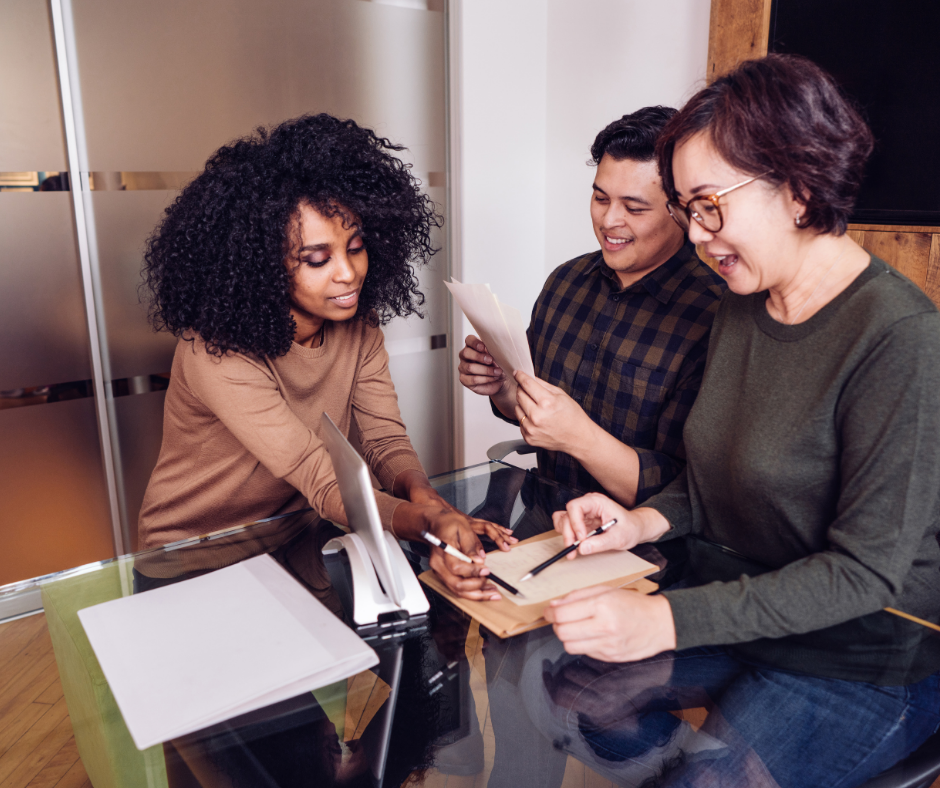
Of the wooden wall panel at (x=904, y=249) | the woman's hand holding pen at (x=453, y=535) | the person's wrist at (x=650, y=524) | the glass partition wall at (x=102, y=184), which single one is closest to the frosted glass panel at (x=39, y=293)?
the glass partition wall at (x=102, y=184)

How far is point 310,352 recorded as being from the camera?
1.68 metres

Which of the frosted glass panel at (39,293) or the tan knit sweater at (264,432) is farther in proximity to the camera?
the frosted glass panel at (39,293)

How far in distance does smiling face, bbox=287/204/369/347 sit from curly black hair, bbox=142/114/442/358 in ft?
0.06

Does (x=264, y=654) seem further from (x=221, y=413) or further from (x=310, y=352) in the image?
(x=310, y=352)

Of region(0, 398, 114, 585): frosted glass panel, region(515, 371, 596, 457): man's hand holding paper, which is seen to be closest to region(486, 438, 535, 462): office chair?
region(515, 371, 596, 457): man's hand holding paper

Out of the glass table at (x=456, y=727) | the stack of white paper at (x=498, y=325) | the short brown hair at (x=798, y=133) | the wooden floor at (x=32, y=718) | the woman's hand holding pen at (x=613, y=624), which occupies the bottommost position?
the wooden floor at (x=32, y=718)

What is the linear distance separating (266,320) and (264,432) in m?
0.24

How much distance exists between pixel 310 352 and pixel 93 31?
4.61 feet

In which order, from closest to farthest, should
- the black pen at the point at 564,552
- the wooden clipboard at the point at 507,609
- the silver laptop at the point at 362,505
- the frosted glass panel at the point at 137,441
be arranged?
the silver laptop at the point at 362,505, the wooden clipboard at the point at 507,609, the black pen at the point at 564,552, the frosted glass panel at the point at 137,441

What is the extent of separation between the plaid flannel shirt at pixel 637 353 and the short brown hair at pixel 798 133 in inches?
23.6

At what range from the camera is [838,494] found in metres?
1.13

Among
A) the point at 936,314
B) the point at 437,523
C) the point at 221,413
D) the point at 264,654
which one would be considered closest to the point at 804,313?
the point at 936,314

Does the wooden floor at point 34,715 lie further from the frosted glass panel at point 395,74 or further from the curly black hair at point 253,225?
the frosted glass panel at point 395,74

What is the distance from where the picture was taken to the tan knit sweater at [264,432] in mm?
1466
